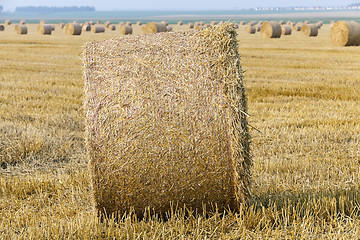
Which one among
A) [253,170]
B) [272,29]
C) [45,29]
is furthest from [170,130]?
[45,29]

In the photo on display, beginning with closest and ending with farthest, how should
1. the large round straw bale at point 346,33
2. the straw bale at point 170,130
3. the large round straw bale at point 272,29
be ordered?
the straw bale at point 170,130 → the large round straw bale at point 346,33 → the large round straw bale at point 272,29

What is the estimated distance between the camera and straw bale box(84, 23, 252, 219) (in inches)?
142

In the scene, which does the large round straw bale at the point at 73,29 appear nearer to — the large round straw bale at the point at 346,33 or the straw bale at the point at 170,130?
the large round straw bale at the point at 346,33

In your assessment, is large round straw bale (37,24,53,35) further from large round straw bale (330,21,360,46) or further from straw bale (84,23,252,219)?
straw bale (84,23,252,219)

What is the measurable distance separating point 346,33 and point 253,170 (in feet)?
62.2

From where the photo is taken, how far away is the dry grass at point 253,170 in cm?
368

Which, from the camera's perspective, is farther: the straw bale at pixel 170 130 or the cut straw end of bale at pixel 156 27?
the cut straw end of bale at pixel 156 27

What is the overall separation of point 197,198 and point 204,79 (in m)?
0.93

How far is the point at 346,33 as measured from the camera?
22.2 meters

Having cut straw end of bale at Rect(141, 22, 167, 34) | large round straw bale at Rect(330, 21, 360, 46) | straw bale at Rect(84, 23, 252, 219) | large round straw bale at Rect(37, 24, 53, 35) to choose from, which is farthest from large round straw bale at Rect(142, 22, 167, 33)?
straw bale at Rect(84, 23, 252, 219)

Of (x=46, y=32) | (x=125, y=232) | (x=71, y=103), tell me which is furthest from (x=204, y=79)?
(x=46, y=32)

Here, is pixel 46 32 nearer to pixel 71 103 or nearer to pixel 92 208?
pixel 71 103

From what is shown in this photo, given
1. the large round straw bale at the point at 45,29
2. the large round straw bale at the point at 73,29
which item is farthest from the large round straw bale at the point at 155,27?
the large round straw bale at the point at 45,29

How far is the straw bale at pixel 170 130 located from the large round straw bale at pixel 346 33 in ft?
65.7
